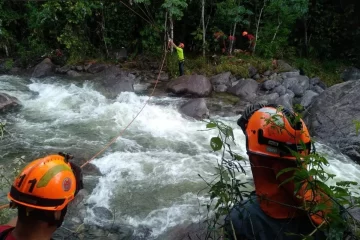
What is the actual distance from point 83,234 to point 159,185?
57.5 inches

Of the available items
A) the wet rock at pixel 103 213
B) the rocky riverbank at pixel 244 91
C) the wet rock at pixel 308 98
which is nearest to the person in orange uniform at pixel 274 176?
the wet rock at pixel 103 213

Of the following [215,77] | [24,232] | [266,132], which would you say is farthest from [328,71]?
[24,232]

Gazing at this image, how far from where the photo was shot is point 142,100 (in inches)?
351

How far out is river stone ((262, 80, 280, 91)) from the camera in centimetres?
960

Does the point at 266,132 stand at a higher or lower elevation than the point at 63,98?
higher

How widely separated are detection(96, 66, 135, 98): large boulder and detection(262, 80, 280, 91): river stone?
387 centimetres

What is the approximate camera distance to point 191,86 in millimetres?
9445

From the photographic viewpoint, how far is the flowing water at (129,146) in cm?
460

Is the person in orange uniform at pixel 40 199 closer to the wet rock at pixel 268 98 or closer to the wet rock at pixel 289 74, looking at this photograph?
the wet rock at pixel 268 98

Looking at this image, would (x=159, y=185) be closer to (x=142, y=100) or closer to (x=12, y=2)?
(x=142, y=100)

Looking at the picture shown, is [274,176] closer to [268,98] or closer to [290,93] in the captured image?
[268,98]

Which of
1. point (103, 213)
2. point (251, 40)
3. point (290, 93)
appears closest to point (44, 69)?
point (251, 40)

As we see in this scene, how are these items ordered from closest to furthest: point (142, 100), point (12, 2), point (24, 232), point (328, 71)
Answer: point (24, 232) < point (142, 100) < point (328, 71) < point (12, 2)

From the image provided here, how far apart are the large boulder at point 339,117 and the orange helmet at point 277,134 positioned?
4.98 m
